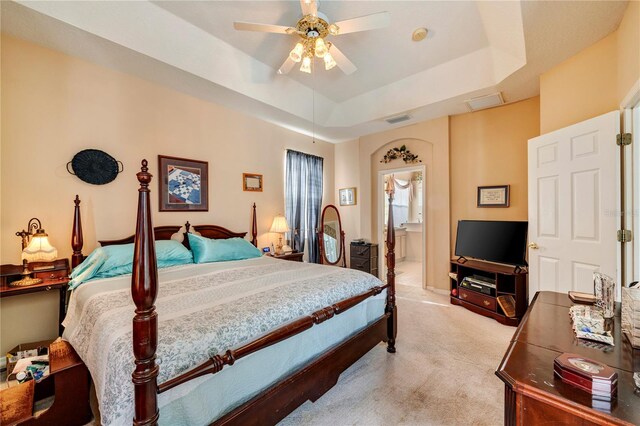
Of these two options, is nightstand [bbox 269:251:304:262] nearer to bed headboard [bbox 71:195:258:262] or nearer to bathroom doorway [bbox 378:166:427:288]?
bed headboard [bbox 71:195:258:262]

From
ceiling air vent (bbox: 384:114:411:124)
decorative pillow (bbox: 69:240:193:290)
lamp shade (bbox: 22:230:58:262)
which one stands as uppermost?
ceiling air vent (bbox: 384:114:411:124)

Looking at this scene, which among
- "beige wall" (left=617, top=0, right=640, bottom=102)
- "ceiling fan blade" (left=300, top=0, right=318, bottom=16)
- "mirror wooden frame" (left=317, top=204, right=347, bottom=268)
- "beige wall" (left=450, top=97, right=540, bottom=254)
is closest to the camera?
"beige wall" (left=617, top=0, right=640, bottom=102)

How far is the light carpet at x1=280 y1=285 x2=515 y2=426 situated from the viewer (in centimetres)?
171

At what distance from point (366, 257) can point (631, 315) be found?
4.03 m

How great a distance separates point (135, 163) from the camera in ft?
9.94

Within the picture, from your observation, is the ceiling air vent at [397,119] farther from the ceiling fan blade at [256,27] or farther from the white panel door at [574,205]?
the ceiling fan blade at [256,27]

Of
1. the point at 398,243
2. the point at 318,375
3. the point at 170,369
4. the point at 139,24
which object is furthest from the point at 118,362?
the point at 398,243

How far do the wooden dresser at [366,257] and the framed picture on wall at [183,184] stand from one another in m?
2.89

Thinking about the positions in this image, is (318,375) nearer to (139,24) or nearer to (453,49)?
(139,24)

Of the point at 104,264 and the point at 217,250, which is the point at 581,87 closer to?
the point at 217,250

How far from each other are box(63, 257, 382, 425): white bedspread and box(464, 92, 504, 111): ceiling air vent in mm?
2935

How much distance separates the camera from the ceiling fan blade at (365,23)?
2039 mm

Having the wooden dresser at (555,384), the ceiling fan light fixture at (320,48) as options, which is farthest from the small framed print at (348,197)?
the wooden dresser at (555,384)

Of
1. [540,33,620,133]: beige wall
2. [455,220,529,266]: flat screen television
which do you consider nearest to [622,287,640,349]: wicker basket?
[540,33,620,133]: beige wall
